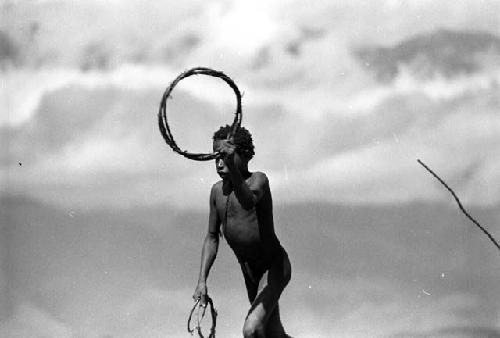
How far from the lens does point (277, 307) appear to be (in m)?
8.67

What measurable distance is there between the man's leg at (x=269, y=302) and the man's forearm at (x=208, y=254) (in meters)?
0.57

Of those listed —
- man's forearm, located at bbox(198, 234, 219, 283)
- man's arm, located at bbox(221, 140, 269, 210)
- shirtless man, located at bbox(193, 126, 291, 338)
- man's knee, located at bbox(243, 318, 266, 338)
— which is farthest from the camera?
man's forearm, located at bbox(198, 234, 219, 283)

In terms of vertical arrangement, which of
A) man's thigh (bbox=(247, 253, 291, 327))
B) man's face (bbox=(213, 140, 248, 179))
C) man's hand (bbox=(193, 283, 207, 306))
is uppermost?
man's face (bbox=(213, 140, 248, 179))

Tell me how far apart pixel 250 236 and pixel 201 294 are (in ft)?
2.53

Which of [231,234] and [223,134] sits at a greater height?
[223,134]

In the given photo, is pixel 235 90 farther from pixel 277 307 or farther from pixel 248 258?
pixel 277 307

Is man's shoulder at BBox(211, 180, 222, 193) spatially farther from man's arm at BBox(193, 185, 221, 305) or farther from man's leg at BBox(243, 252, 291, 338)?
man's leg at BBox(243, 252, 291, 338)

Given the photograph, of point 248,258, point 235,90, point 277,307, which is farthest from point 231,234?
point 235,90

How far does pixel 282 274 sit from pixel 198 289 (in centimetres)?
90

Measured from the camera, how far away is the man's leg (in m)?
8.23

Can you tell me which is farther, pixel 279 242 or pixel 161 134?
pixel 279 242

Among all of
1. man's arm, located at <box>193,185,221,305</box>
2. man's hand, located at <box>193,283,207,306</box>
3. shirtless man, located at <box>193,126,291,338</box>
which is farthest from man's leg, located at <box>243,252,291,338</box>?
man's arm, located at <box>193,185,221,305</box>

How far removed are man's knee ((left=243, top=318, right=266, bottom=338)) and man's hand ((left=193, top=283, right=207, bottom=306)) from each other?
1.56 feet

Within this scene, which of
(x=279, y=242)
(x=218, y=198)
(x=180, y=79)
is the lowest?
(x=279, y=242)
